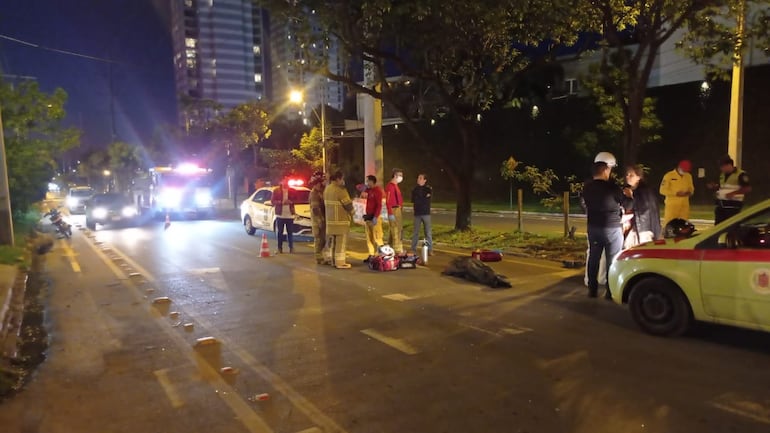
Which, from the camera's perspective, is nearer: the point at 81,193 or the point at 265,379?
the point at 265,379

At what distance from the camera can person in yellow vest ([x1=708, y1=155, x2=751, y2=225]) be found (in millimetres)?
9125

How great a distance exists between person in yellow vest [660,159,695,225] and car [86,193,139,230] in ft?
65.2

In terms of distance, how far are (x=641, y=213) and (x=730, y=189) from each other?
182 cm

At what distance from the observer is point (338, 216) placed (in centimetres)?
1119

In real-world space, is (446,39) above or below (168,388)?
above

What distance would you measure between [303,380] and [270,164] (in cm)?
2921

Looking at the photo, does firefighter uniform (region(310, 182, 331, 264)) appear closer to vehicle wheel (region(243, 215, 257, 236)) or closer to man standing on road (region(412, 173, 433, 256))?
man standing on road (region(412, 173, 433, 256))

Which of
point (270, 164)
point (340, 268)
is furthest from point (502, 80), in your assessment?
point (270, 164)

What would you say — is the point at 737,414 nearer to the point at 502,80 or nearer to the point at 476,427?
the point at 476,427

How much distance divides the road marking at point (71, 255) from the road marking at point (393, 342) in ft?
26.1

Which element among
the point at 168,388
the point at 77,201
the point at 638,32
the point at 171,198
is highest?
the point at 638,32

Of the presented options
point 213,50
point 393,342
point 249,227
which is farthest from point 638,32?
point 213,50

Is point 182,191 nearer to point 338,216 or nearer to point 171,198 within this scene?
point 171,198

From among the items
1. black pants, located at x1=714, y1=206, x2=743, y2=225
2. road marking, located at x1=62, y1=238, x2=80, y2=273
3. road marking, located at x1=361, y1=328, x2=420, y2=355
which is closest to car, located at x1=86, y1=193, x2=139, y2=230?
road marking, located at x1=62, y1=238, x2=80, y2=273
